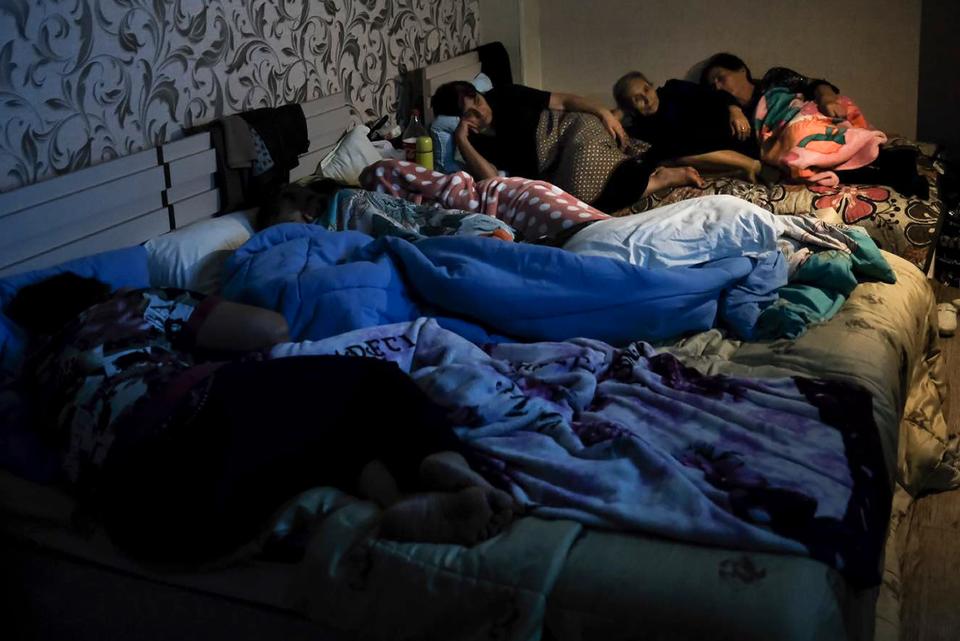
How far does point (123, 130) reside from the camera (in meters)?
2.25

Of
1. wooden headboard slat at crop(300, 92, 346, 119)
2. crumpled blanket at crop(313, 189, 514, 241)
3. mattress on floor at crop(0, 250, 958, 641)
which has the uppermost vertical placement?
wooden headboard slat at crop(300, 92, 346, 119)

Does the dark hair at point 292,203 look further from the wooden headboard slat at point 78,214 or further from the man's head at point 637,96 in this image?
the man's head at point 637,96

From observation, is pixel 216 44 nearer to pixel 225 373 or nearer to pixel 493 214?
pixel 493 214

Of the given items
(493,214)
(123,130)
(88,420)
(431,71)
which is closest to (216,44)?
(123,130)

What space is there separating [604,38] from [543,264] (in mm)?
2502

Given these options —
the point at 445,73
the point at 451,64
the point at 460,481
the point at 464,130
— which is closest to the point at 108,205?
the point at 460,481

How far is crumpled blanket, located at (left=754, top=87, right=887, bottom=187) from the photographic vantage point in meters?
3.22

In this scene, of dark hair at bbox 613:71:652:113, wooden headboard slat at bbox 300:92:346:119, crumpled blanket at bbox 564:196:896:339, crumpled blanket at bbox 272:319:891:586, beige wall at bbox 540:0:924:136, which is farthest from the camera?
dark hair at bbox 613:71:652:113

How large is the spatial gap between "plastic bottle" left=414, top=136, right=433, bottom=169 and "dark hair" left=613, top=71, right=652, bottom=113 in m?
1.10

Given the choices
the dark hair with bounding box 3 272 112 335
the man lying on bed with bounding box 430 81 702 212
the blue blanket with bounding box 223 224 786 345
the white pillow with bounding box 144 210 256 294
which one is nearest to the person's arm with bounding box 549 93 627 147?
the man lying on bed with bounding box 430 81 702 212

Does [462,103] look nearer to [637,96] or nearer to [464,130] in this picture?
[464,130]

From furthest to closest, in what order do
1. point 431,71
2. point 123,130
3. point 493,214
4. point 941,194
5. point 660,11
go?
point 660,11 → point 431,71 → point 941,194 → point 493,214 → point 123,130

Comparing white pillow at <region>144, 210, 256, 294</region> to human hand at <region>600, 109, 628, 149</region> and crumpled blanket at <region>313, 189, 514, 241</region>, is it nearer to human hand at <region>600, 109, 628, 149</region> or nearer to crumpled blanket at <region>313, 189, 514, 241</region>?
crumpled blanket at <region>313, 189, 514, 241</region>

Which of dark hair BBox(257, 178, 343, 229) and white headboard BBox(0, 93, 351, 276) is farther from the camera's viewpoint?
dark hair BBox(257, 178, 343, 229)
